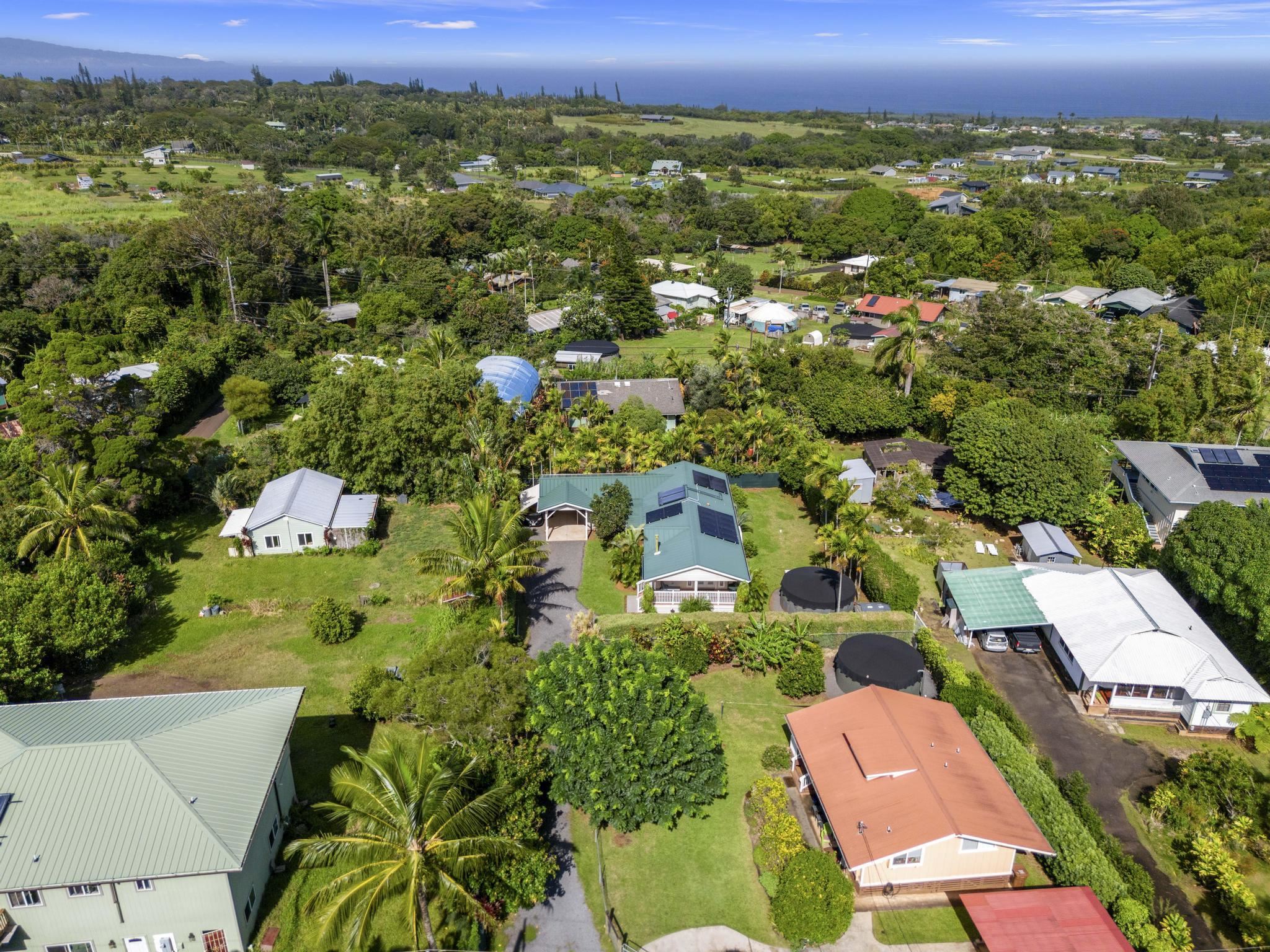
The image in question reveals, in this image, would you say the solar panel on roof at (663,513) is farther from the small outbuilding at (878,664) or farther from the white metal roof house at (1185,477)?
the white metal roof house at (1185,477)

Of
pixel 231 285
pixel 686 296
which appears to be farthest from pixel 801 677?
pixel 231 285

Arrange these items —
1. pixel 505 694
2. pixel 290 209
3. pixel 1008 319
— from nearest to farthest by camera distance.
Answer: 1. pixel 505 694
2. pixel 1008 319
3. pixel 290 209

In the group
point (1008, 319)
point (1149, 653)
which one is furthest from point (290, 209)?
point (1149, 653)

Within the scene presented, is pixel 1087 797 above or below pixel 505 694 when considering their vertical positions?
below

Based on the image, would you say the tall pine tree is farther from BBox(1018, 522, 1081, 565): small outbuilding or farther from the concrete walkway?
the concrete walkway

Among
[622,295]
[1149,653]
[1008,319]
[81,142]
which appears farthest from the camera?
[81,142]

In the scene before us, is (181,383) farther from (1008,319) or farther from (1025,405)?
(1008,319)
